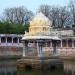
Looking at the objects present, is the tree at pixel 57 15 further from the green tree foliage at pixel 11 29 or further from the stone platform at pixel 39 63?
Result: the stone platform at pixel 39 63

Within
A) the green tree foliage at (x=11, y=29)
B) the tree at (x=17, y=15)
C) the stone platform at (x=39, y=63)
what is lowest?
the stone platform at (x=39, y=63)

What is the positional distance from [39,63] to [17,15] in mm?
50550

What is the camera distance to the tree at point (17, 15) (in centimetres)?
9188

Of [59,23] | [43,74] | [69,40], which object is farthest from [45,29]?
[59,23]

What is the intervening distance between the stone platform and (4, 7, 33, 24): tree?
161ft

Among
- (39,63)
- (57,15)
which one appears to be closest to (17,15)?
(57,15)

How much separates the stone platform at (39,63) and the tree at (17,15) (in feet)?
161

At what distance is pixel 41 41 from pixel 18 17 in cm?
4910

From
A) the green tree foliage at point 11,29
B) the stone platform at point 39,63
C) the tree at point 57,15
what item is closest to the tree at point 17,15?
the tree at point 57,15

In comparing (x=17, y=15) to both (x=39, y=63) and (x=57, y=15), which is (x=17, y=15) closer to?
(x=57, y=15)

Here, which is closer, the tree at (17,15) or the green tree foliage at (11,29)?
the green tree foliage at (11,29)

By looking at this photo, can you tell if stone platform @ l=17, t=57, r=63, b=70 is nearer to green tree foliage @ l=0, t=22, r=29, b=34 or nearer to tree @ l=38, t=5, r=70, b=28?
green tree foliage @ l=0, t=22, r=29, b=34

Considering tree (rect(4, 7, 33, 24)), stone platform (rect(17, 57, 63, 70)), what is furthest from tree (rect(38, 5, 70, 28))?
stone platform (rect(17, 57, 63, 70))

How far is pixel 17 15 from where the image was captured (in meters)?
91.6
